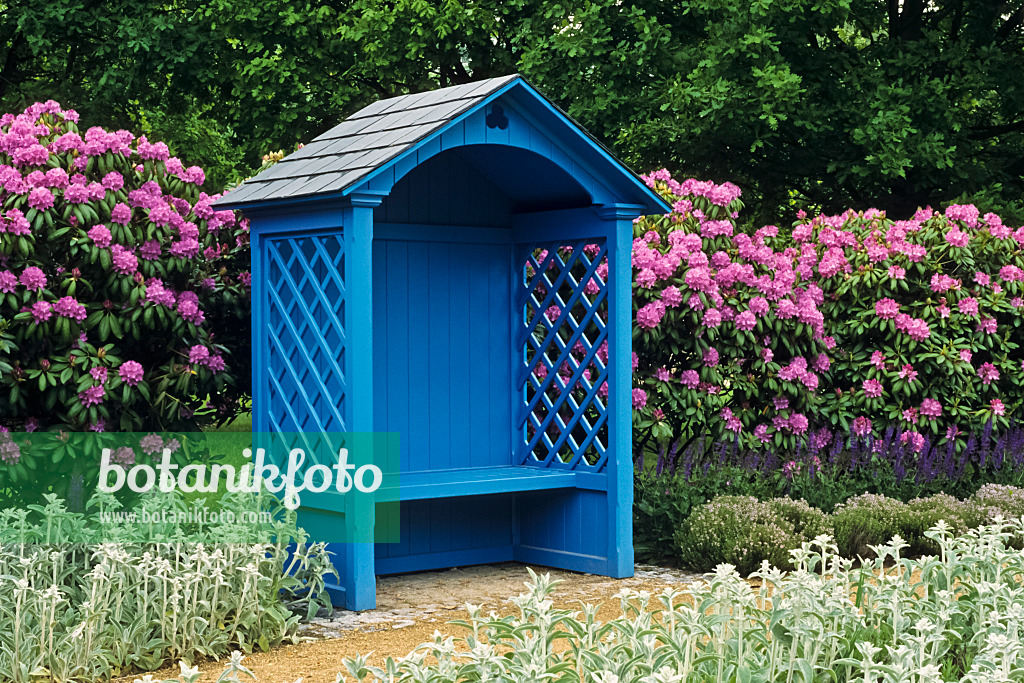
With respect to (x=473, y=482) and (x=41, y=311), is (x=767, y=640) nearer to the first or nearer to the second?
(x=473, y=482)

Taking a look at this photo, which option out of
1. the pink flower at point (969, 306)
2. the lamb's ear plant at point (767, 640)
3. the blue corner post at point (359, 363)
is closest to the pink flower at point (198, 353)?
the blue corner post at point (359, 363)

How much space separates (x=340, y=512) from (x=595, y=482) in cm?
154

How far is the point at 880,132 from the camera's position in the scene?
11.5m

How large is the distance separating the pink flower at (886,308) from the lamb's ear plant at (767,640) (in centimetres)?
423

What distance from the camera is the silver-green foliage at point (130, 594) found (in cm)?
439

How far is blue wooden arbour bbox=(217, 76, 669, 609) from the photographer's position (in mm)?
5754

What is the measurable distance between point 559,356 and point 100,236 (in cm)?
265

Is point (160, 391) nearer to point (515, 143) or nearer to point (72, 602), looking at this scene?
point (72, 602)

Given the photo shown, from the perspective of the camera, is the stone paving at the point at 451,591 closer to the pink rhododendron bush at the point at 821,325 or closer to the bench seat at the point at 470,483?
the bench seat at the point at 470,483

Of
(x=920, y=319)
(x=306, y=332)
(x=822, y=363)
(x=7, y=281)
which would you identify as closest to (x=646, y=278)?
(x=822, y=363)

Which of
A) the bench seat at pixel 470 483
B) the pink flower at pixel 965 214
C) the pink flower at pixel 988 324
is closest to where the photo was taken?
the bench seat at pixel 470 483

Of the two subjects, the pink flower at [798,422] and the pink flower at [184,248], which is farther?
the pink flower at [798,422]

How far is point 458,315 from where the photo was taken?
6.79 metres

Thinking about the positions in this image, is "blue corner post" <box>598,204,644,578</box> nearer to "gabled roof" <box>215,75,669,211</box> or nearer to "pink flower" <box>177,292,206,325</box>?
"gabled roof" <box>215,75,669,211</box>
